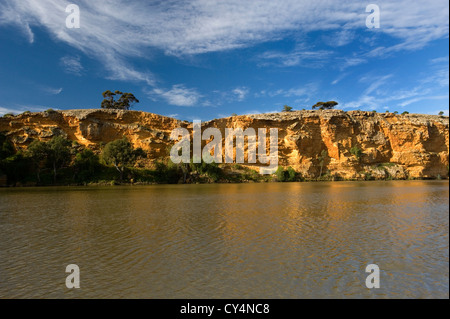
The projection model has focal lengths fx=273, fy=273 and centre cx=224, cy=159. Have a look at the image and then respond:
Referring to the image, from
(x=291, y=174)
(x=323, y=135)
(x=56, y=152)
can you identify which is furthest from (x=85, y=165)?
(x=323, y=135)

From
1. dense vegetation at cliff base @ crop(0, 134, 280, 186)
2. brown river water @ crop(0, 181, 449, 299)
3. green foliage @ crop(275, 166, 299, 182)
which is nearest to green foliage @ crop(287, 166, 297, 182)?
green foliage @ crop(275, 166, 299, 182)

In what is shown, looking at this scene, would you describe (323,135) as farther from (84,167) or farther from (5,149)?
(5,149)

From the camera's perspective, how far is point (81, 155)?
49625 mm

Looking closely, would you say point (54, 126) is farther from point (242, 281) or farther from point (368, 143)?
point (368, 143)

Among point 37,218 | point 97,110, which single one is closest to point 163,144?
point 97,110

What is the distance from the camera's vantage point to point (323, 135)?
66062 millimetres

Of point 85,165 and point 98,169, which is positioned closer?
point 85,165

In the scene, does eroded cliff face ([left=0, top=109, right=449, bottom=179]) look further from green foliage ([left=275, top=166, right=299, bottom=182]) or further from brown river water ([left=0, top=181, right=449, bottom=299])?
brown river water ([left=0, top=181, right=449, bottom=299])

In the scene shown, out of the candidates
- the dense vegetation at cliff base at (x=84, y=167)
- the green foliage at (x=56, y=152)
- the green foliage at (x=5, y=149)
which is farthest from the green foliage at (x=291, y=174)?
the green foliage at (x=5, y=149)

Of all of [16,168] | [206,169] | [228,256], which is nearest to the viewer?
[228,256]

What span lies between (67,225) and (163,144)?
161 feet

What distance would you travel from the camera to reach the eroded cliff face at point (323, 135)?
189 feet

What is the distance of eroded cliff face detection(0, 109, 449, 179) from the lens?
57531 millimetres
